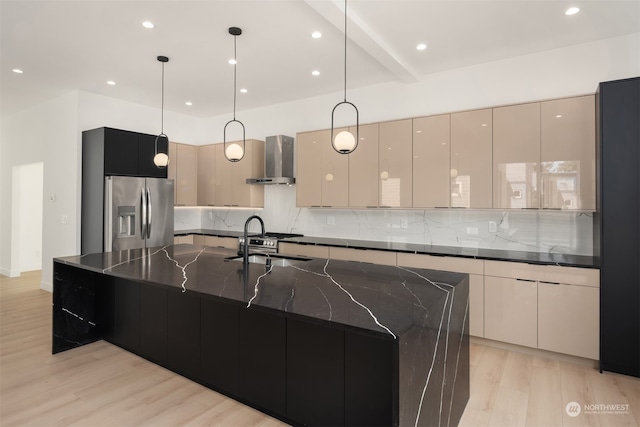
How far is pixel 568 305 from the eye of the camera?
10.4 ft

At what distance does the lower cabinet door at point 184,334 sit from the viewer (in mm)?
2705

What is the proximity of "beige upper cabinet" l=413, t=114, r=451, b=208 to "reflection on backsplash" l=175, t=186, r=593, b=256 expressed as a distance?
34 centimetres

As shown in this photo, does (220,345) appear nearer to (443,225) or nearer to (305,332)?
(305,332)

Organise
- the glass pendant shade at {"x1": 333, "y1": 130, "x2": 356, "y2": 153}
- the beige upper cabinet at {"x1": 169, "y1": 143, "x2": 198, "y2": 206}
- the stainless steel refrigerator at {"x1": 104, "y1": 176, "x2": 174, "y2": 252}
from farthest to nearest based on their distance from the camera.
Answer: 1. the beige upper cabinet at {"x1": 169, "y1": 143, "x2": 198, "y2": 206}
2. the stainless steel refrigerator at {"x1": 104, "y1": 176, "x2": 174, "y2": 252}
3. the glass pendant shade at {"x1": 333, "y1": 130, "x2": 356, "y2": 153}

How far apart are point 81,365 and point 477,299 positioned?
3.62 metres

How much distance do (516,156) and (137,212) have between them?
4.78m

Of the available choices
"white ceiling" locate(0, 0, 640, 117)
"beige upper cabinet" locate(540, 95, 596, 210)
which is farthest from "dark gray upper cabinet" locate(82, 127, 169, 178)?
"beige upper cabinet" locate(540, 95, 596, 210)

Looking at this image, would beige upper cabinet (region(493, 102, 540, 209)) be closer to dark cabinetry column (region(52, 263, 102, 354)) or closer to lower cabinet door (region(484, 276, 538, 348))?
lower cabinet door (region(484, 276, 538, 348))

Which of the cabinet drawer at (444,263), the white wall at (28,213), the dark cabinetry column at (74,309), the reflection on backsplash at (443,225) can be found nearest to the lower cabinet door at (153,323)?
the dark cabinetry column at (74,309)

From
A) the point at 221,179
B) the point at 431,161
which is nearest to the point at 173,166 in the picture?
the point at 221,179

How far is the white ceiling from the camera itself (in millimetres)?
2908

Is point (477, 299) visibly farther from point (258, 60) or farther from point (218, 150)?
point (218, 150)

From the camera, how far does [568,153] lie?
3324 millimetres

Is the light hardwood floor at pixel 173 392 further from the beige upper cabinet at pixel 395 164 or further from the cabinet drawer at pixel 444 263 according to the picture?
the beige upper cabinet at pixel 395 164
